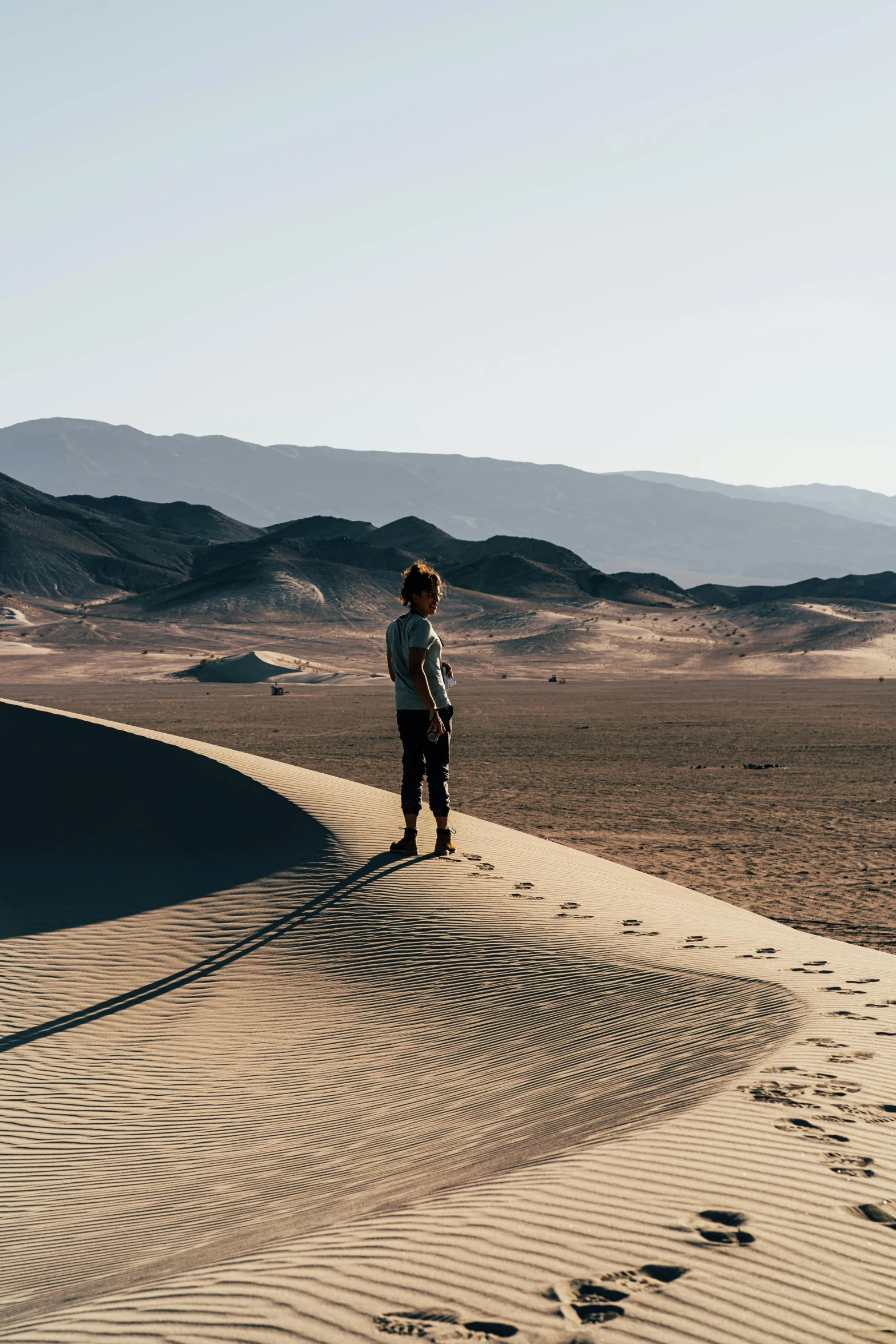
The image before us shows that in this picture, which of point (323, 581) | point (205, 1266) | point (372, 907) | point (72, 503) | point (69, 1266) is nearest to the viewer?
point (205, 1266)

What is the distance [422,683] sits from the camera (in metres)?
7.08

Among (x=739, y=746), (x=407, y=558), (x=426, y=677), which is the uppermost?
(x=407, y=558)

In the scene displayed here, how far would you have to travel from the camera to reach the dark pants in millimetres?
7312

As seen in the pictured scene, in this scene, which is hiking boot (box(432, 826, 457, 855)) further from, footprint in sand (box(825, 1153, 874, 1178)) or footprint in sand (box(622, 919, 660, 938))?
footprint in sand (box(825, 1153, 874, 1178))

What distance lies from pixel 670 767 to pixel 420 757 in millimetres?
11894

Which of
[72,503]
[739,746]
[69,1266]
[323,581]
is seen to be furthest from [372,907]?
[72,503]

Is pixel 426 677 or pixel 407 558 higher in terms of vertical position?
pixel 407 558

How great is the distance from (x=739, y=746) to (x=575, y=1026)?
17.5m

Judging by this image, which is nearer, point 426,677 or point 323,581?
point 426,677

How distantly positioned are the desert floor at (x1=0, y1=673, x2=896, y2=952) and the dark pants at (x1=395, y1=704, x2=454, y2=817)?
3.07 meters

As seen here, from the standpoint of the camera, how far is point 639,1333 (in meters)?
2.25

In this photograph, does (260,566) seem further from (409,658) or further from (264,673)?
(409,658)

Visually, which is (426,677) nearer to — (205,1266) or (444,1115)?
(444,1115)

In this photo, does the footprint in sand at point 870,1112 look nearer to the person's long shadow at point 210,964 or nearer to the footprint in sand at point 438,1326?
the footprint in sand at point 438,1326
